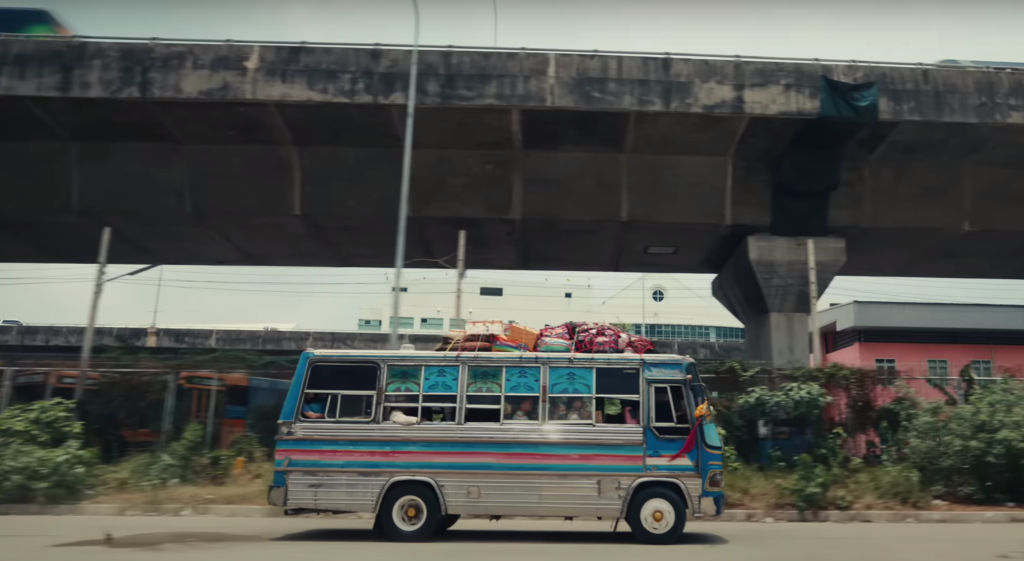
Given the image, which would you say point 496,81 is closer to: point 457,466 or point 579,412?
point 579,412

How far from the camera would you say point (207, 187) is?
2023 centimetres

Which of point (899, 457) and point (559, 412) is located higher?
point (559, 412)

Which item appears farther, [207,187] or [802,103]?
[207,187]

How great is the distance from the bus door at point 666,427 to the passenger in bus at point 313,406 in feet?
15.3

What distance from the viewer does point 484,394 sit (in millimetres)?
11250

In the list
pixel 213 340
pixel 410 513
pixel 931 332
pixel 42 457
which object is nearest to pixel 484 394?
pixel 410 513

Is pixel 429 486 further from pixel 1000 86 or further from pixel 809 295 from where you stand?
pixel 1000 86

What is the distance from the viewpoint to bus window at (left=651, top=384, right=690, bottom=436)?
10.9m

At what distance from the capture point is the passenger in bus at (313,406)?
1130 centimetres

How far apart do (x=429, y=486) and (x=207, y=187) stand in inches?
494

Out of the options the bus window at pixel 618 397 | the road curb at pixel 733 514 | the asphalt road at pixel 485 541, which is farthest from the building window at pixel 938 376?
the bus window at pixel 618 397

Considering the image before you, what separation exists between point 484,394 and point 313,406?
2.50 metres

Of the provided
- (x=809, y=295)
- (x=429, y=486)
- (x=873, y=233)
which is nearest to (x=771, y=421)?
(x=809, y=295)

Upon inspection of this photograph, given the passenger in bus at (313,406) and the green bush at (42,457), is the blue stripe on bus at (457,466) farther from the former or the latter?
the green bush at (42,457)
